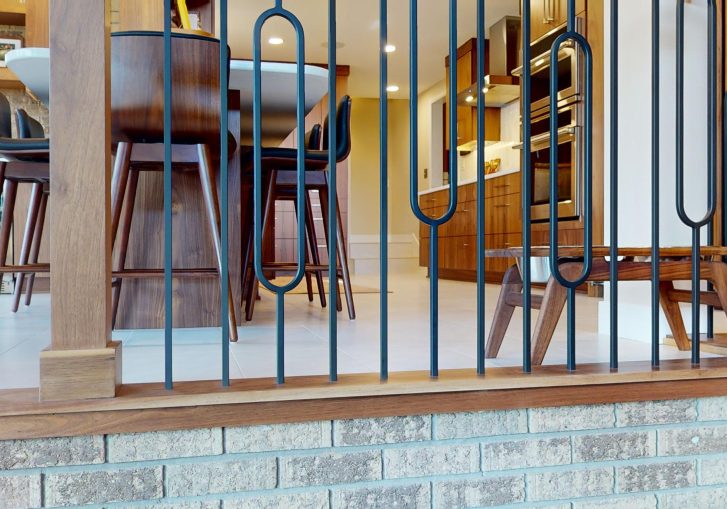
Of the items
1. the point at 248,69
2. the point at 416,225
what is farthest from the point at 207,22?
the point at 416,225

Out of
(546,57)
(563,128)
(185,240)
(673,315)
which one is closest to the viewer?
(673,315)

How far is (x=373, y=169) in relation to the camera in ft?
28.6

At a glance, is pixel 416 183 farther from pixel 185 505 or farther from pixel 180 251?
pixel 180 251

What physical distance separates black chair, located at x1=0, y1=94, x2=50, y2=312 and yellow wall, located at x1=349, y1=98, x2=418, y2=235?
565 cm

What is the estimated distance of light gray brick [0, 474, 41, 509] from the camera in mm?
1017

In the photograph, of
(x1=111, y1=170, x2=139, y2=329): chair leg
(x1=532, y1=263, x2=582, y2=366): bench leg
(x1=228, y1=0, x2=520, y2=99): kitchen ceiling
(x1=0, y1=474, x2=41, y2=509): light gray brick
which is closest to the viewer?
(x1=0, y1=474, x2=41, y2=509): light gray brick

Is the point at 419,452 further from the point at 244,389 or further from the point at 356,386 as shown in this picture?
the point at 244,389

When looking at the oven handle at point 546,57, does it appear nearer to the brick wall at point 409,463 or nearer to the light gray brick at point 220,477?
the brick wall at point 409,463

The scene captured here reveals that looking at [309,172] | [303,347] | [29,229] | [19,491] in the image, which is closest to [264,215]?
[309,172]

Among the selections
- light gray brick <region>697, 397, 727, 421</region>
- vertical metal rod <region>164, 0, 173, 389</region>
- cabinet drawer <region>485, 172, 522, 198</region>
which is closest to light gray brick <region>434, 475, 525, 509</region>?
light gray brick <region>697, 397, 727, 421</region>

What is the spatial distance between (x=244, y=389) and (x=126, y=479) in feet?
0.80

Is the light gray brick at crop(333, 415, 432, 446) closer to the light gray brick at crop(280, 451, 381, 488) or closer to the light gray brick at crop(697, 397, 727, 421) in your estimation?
the light gray brick at crop(280, 451, 381, 488)

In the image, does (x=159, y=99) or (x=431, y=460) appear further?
(x=159, y=99)

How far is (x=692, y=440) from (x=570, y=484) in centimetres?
29
